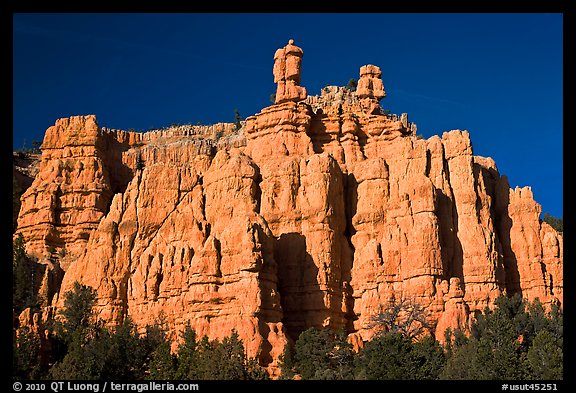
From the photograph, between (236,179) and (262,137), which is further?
(262,137)

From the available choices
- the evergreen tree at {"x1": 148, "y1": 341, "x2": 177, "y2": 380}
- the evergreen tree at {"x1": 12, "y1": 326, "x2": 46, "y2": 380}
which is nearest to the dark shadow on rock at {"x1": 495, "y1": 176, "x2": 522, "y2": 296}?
the evergreen tree at {"x1": 148, "y1": 341, "x2": 177, "y2": 380}

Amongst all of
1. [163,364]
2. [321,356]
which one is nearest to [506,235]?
[321,356]

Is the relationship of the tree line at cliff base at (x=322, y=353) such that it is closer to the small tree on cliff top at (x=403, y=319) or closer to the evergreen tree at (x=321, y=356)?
the evergreen tree at (x=321, y=356)

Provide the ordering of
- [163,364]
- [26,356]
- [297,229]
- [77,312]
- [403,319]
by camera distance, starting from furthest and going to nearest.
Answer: [297,229], [77,312], [403,319], [163,364], [26,356]

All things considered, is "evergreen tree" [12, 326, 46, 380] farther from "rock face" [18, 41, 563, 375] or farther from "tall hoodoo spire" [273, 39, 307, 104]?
"tall hoodoo spire" [273, 39, 307, 104]

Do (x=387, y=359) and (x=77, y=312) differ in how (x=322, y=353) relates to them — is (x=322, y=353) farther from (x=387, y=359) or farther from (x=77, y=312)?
(x=77, y=312)

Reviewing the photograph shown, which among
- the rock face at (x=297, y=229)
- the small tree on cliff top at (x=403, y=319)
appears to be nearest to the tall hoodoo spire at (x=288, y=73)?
the rock face at (x=297, y=229)

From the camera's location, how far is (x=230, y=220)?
72.8m

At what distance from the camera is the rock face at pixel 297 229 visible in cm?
6956

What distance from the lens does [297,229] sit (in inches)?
2913

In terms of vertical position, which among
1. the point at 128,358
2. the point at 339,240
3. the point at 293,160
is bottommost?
the point at 128,358
